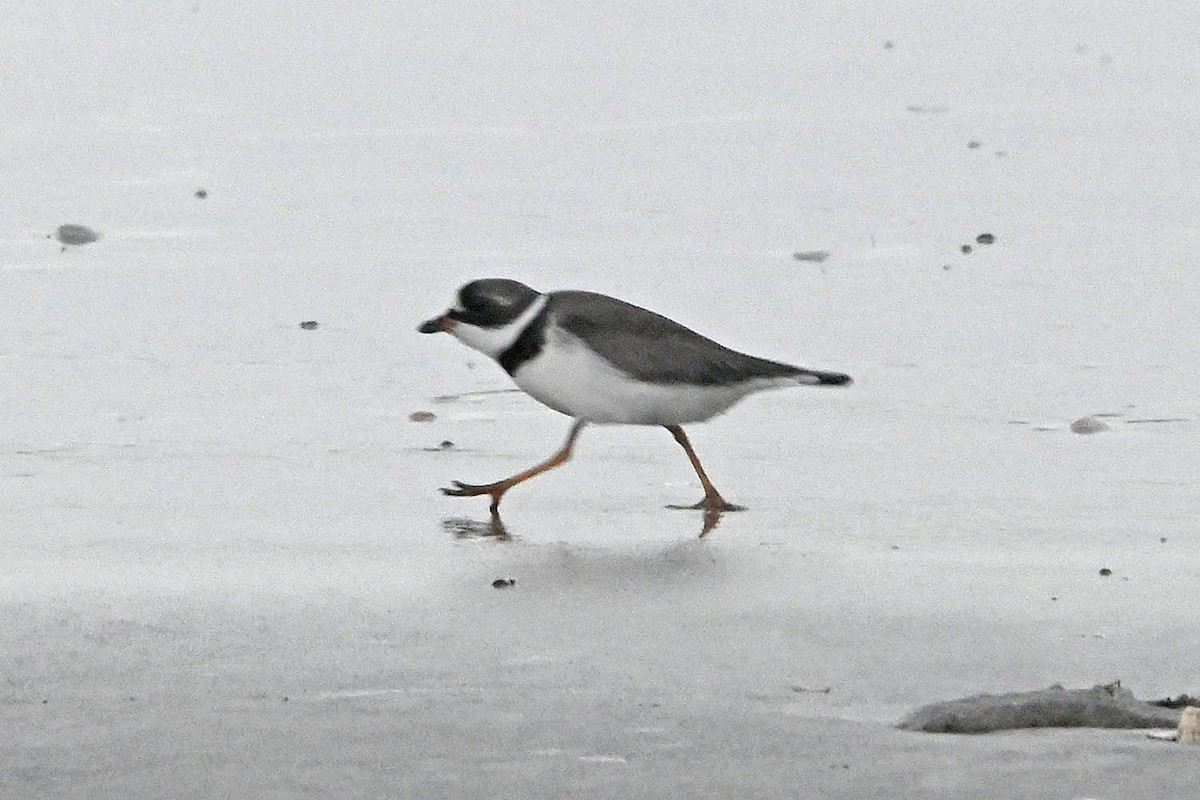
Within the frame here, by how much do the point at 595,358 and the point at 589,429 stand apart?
112 centimetres

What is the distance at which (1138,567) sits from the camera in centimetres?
655

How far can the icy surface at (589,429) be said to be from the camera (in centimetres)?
506

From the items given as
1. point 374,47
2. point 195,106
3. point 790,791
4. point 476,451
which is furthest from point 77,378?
point 374,47

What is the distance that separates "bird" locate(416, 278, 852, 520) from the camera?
24.8 feet

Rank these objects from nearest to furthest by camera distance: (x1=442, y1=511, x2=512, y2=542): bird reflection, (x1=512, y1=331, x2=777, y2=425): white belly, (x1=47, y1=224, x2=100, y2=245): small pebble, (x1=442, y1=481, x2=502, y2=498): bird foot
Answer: (x1=442, y1=511, x2=512, y2=542): bird reflection → (x1=442, y1=481, x2=502, y2=498): bird foot → (x1=512, y1=331, x2=777, y2=425): white belly → (x1=47, y1=224, x2=100, y2=245): small pebble

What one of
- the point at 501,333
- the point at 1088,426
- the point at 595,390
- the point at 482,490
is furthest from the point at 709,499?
the point at 1088,426

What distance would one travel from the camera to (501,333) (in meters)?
7.64

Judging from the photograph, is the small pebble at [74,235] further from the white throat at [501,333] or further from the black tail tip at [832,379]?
the black tail tip at [832,379]

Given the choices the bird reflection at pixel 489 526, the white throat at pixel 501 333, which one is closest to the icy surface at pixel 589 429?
the bird reflection at pixel 489 526

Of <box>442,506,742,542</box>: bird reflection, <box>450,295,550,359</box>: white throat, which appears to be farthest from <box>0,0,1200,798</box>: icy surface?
<box>450,295,550,359</box>: white throat

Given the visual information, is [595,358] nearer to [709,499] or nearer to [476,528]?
[709,499]

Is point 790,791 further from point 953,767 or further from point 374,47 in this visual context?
point 374,47

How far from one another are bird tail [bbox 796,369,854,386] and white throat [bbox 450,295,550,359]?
34.5 inches

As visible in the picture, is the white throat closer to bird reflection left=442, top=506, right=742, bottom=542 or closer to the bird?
the bird
